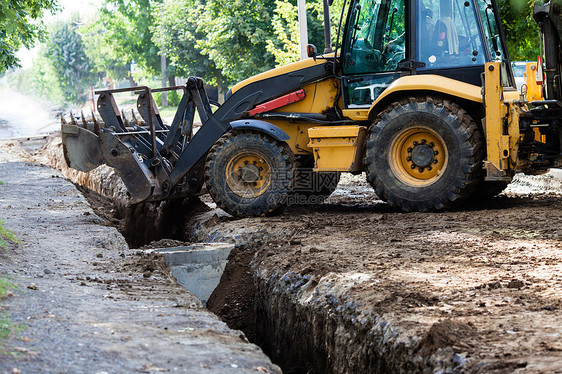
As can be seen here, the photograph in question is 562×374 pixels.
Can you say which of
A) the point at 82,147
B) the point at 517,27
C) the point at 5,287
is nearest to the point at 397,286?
the point at 5,287

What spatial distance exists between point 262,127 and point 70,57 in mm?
88014

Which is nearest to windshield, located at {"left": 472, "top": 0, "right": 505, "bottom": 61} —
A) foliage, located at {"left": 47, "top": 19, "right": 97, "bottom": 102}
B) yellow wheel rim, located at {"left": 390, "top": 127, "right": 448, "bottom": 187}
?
yellow wheel rim, located at {"left": 390, "top": 127, "right": 448, "bottom": 187}

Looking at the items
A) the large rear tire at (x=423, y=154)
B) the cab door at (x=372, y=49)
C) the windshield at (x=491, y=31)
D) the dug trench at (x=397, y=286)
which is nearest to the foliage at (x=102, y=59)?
the cab door at (x=372, y=49)

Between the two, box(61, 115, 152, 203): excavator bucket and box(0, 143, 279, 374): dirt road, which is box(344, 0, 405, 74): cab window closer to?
box(61, 115, 152, 203): excavator bucket

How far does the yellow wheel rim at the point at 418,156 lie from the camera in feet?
32.1

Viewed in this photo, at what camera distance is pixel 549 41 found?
10039 millimetres

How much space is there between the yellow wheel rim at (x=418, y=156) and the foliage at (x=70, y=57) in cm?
8717

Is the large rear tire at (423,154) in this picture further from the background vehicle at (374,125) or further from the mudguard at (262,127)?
the mudguard at (262,127)

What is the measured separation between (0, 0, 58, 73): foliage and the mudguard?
299 cm

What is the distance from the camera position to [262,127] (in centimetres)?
1040

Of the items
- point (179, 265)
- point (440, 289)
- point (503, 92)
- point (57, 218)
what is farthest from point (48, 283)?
point (503, 92)

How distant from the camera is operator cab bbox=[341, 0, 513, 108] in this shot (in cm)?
970

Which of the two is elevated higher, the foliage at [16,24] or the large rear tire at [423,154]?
the foliage at [16,24]

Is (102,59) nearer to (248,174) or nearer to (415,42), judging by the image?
(248,174)
